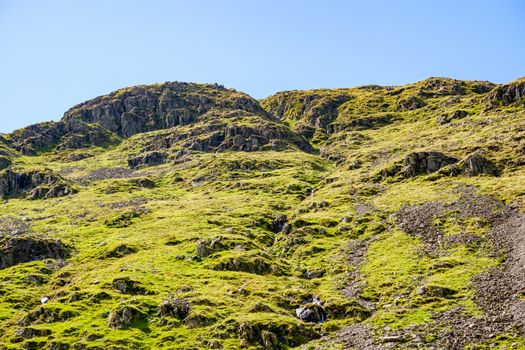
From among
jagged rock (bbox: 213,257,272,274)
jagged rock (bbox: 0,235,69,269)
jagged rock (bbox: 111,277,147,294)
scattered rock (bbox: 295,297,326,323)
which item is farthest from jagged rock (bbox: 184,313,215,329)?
jagged rock (bbox: 0,235,69,269)

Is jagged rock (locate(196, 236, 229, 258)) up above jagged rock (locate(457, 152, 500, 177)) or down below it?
below

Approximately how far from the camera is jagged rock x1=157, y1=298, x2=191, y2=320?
219ft

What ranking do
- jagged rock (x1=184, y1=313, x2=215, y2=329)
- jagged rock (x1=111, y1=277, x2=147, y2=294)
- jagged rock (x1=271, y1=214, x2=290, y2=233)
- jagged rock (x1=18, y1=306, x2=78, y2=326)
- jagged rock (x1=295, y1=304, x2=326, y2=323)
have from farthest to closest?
jagged rock (x1=271, y1=214, x2=290, y2=233), jagged rock (x1=111, y1=277, x2=147, y2=294), jagged rock (x1=18, y1=306, x2=78, y2=326), jagged rock (x1=295, y1=304, x2=326, y2=323), jagged rock (x1=184, y1=313, x2=215, y2=329)

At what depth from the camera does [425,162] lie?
145125mm

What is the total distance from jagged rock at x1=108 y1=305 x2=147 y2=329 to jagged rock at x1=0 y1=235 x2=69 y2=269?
4597 cm

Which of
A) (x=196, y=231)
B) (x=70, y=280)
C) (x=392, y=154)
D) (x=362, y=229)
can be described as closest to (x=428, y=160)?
(x=392, y=154)

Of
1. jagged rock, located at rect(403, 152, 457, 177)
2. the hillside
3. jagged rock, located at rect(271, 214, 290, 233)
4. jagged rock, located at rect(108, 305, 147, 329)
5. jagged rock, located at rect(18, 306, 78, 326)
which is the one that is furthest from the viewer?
jagged rock, located at rect(403, 152, 457, 177)

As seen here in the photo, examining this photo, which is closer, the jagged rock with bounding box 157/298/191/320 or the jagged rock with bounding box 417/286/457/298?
the jagged rock with bounding box 417/286/457/298

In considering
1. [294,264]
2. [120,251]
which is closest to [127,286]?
[120,251]

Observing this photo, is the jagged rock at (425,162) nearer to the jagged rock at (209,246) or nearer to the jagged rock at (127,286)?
the jagged rock at (209,246)

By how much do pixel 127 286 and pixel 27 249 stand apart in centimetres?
3964

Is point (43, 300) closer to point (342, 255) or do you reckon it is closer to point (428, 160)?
point (342, 255)

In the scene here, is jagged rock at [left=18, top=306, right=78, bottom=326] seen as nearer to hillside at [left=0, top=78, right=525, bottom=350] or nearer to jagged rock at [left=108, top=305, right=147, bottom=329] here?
hillside at [left=0, top=78, right=525, bottom=350]

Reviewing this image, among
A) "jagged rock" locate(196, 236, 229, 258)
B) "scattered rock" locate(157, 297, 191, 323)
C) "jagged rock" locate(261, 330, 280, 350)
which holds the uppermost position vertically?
"jagged rock" locate(196, 236, 229, 258)
